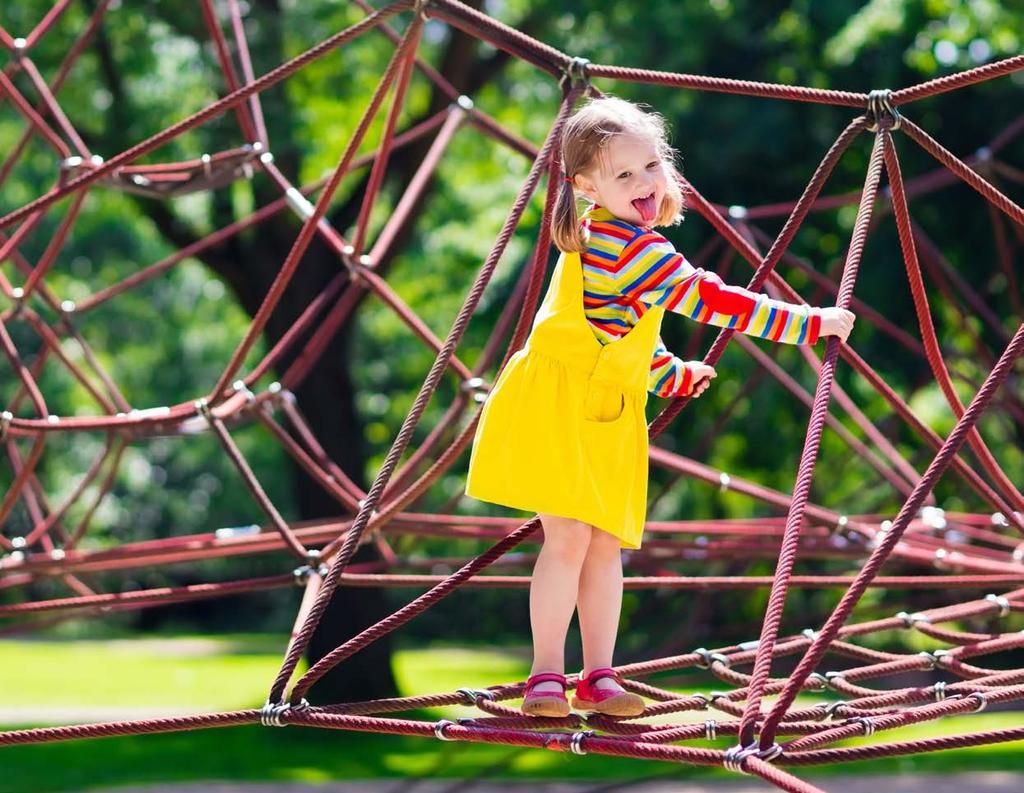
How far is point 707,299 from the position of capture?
335cm

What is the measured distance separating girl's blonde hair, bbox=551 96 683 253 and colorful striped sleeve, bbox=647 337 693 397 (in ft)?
1.26

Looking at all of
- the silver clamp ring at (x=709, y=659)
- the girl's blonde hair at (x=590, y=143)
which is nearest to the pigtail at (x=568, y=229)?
the girl's blonde hair at (x=590, y=143)

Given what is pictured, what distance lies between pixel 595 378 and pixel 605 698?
68 cm

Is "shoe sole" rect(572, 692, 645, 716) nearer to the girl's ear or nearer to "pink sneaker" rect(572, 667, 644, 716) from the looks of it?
"pink sneaker" rect(572, 667, 644, 716)

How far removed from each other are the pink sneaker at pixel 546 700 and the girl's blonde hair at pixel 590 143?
2.97ft

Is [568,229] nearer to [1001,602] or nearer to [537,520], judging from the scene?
[537,520]

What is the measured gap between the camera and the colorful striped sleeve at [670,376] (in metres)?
3.76

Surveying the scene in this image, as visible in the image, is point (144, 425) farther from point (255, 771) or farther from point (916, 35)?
point (916, 35)

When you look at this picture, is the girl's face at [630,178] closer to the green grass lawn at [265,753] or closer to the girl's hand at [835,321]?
the girl's hand at [835,321]

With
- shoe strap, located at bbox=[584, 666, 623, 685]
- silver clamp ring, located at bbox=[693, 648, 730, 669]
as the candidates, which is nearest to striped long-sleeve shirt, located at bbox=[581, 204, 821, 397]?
shoe strap, located at bbox=[584, 666, 623, 685]

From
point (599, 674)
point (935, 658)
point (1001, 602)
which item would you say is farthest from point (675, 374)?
point (1001, 602)

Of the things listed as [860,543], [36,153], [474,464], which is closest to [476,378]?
[860,543]

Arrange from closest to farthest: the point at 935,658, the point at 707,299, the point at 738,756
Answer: the point at 738,756 → the point at 707,299 → the point at 935,658

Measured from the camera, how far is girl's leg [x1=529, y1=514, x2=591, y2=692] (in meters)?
3.42
